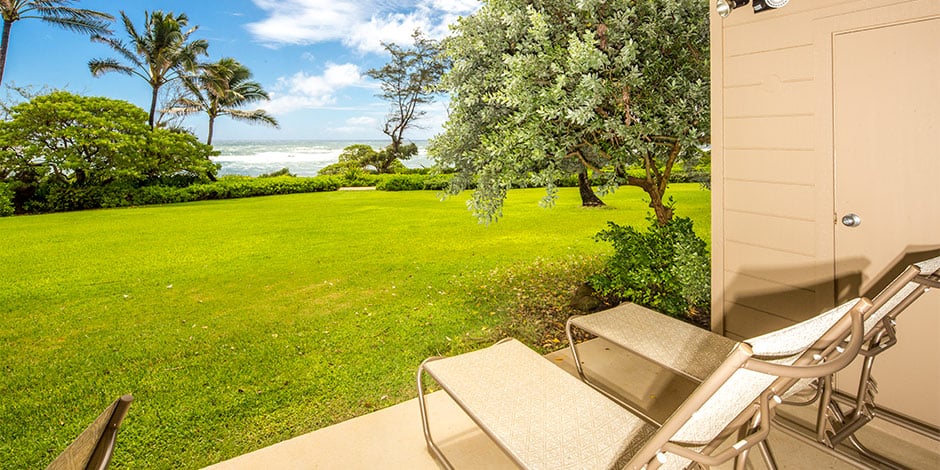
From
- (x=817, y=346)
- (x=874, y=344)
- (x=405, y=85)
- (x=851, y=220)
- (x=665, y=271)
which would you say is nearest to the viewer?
(x=817, y=346)

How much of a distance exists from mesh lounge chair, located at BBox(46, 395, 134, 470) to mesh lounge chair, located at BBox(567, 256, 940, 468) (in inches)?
48.6

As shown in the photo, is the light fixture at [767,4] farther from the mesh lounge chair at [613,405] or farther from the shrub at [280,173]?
the shrub at [280,173]

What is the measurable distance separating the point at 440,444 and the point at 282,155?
23.1 ft

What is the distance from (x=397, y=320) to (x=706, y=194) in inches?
250

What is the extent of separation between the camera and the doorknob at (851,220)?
7.29ft

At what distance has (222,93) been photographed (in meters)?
7.14

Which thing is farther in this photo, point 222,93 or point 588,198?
point 588,198

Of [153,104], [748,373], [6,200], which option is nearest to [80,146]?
[6,200]

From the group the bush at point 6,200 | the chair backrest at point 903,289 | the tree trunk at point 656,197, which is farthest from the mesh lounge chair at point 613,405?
the bush at point 6,200

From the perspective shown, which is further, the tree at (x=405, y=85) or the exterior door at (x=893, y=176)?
the tree at (x=405, y=85)

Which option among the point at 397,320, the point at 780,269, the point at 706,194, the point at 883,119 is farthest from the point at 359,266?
the point at 706,194

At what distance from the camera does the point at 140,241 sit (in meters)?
5.88

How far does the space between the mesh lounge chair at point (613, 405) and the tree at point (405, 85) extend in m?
6.83

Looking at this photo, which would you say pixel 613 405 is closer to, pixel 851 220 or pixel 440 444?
pixel 440 444
